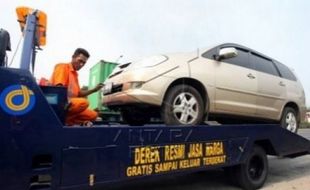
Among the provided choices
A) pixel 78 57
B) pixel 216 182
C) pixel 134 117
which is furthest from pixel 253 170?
pixel 78 57

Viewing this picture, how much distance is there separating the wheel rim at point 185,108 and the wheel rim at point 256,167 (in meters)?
1.50

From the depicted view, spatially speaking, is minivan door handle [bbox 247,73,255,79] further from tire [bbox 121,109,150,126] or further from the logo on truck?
the logo on truck

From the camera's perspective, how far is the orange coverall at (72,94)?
4445 mm

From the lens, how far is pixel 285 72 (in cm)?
754

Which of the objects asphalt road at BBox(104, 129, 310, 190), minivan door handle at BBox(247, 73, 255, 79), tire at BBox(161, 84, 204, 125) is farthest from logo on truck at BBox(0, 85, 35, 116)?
minivan door handle at BBox(247, 73, 255, 79)

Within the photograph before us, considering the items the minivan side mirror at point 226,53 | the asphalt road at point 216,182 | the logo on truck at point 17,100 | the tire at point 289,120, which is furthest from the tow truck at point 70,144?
the tire at point 289,120

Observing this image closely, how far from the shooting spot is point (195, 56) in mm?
5785

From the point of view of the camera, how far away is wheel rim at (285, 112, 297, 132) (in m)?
7.36

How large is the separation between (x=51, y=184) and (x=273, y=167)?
5.66 m

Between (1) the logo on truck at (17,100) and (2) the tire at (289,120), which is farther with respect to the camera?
(2) the tire at (289,120)

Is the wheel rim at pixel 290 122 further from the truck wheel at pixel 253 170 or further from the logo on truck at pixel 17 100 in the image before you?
the logo on truck at pixel 17 100

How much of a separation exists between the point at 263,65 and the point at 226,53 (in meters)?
1.31

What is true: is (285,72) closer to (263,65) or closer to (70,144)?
(263,65)

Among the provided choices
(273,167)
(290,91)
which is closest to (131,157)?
(290,91)
